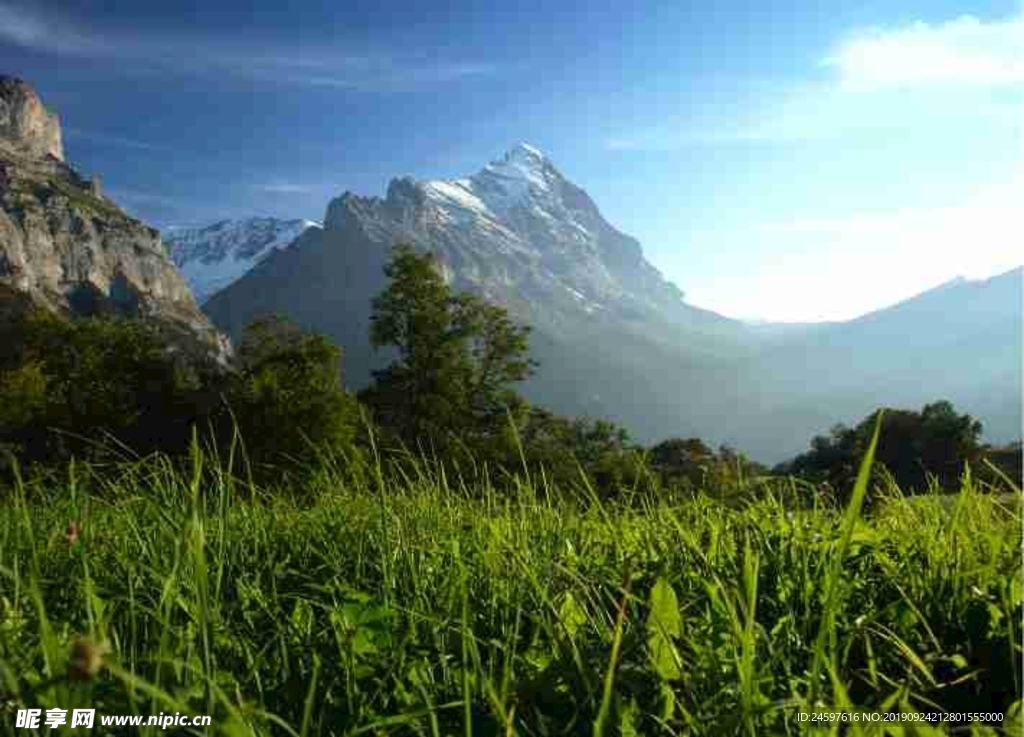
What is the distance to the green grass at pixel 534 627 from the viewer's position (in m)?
1.54

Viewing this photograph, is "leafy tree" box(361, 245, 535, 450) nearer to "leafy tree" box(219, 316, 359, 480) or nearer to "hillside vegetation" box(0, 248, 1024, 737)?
"leafy tree" box(219, 316, 359, 480)

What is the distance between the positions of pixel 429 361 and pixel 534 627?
Result: 158ft

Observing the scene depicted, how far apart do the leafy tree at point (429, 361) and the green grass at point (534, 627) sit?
45.2 metres

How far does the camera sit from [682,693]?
1.79 meters

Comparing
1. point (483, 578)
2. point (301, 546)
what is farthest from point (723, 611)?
point (301, 546)

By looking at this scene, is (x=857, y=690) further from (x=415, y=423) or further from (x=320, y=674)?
(x=415, y=423)

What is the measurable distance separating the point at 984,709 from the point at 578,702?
985mm

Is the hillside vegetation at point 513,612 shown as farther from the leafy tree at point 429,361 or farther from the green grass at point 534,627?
the leafy tree at point 429,361

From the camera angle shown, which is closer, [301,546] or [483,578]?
[483,578]

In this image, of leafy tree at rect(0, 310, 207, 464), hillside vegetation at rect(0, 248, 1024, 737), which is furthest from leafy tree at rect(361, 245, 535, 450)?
hillside vegetation at rect(0, 248, 1024, 737)

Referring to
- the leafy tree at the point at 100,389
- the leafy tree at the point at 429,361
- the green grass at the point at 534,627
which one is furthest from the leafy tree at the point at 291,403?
the green grass at the point at 534,627

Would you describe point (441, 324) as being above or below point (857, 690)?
above

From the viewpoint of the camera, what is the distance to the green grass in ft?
5.06

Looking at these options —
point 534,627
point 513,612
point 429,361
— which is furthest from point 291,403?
point 534,627
